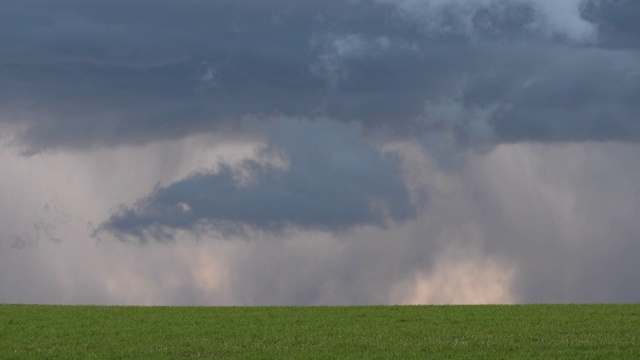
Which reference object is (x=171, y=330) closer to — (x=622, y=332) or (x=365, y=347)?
(x=365, y=347)

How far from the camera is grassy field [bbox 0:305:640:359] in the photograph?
27203 mm

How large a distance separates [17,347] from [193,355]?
6.24m

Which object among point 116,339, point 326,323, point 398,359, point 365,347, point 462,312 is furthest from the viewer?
point 462,312

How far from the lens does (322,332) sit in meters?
30.9

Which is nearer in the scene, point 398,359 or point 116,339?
point 398,359

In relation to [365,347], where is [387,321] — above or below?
above

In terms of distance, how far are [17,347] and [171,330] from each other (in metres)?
5.23

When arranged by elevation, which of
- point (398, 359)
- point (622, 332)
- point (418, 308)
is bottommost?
point (398, 359)

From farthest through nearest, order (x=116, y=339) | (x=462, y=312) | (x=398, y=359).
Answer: (x=462, y=312)
(x=116, y=339)
(x=398, y=359)

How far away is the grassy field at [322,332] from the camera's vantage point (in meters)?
Result: 27.2

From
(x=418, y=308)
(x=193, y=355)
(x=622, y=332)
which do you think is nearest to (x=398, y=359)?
(x=193, y=355)

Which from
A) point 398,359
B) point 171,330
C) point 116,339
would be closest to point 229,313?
point 171,330

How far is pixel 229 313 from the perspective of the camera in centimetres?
3650

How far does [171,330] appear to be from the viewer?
32000 millimetres
